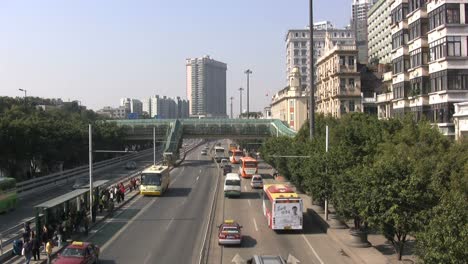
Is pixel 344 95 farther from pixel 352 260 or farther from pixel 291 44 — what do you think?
pixel 291 44

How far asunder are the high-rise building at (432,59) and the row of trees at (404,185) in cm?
446

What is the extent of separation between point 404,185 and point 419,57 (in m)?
24.5

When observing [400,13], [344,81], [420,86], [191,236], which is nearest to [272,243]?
[191,236]

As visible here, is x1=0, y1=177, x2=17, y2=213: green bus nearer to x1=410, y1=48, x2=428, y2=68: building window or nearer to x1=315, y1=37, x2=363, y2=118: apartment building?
x1=410, y1=48, x2=428, y2=68: building window

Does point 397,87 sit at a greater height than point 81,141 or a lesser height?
greater

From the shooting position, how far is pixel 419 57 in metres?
46.3

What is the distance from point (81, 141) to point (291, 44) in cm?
12588

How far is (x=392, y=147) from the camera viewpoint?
3450 centimetres

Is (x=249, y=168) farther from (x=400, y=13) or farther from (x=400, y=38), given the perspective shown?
(x=400, y=13)

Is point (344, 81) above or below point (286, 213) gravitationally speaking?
above

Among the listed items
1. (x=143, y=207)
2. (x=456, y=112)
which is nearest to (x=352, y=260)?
(x=456, y=112)

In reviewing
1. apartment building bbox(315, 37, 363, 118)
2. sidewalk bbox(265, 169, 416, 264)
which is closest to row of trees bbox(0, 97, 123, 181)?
sidewalk bbox(265, 169, 416, 264)

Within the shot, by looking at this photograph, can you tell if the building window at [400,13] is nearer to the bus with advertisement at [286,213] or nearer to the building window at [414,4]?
the building window at [414,4]

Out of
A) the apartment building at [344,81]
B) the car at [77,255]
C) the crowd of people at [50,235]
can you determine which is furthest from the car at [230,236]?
the apartment building at [344,81]
